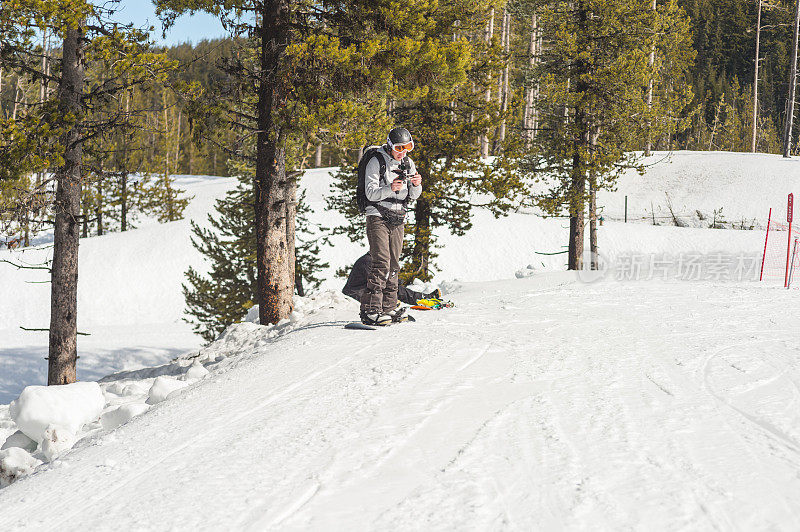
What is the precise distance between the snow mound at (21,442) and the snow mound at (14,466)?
3.12ft

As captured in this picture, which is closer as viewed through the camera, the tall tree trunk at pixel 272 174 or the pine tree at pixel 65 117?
the pine tree at pixel 65 117

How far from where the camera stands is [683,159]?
39250mm

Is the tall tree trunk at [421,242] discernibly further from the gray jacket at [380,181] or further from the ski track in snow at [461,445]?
the ski track in snow at [461,445]

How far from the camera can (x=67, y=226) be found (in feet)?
34.4

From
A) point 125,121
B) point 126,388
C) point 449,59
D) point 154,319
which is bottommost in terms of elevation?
point 154,319

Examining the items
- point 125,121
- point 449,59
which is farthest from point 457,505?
point 449,59

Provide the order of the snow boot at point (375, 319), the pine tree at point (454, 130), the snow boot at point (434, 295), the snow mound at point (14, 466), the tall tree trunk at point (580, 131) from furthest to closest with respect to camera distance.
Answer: the tall tree trunk at point (580, 131) < the pine tree at point (454, 130) < the snow boot at point (434, 295) < the snow boot at point (375, 319) < the snow mound at point (14, 466)

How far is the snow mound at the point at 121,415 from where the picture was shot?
5305 millimetres

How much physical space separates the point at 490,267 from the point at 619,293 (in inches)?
683

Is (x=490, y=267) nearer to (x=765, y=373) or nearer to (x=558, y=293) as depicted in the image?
(x=558, y=293)

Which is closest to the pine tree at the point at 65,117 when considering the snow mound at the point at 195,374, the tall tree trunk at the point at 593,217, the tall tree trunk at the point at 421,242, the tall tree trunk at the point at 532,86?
the snow mound at the point at 195,374

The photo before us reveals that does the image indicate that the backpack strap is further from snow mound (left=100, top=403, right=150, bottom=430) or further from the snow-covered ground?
snow mound (left=100, top=403, right=150, bottom=430)

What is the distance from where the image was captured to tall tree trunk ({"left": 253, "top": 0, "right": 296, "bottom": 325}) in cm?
1034

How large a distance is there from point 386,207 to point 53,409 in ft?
12.8
